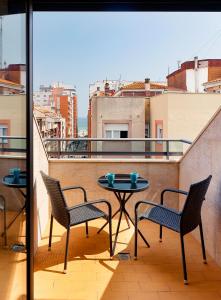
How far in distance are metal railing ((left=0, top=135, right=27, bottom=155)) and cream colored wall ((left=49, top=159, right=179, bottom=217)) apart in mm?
1942

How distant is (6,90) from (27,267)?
1.06 metres

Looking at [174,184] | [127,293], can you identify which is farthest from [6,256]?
[174,184]

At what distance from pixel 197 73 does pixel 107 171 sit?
9245 millimetres

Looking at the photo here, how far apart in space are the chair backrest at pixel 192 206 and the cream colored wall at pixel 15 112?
129cm

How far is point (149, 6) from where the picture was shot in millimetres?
1926

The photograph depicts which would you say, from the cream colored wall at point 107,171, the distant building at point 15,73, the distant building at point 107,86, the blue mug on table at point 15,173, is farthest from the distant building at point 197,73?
the blue mug on table at point 15,173

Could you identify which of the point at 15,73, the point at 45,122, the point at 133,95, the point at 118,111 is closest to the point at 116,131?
the point at 118,111

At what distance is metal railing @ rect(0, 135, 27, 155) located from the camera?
4.19ft

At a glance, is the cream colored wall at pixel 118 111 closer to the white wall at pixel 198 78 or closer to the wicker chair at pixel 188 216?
the white wall at pixel 198 78

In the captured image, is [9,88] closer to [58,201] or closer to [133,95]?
[58,201]

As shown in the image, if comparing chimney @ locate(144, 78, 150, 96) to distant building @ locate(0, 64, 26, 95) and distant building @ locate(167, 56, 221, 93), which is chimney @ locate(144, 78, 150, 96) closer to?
distant building @ locate(167, 56, 221, 93)

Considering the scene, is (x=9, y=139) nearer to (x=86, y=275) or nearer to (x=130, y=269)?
(x=86, y=275)

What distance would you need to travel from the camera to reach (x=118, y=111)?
39.0ft

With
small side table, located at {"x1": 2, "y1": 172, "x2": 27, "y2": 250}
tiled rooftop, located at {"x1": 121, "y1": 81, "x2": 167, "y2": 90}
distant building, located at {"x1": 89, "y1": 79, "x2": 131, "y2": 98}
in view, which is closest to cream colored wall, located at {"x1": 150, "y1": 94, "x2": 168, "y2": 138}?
tiled rooftop, located at {"x1": 121, "y1": 81, "x2": 167, "y2": 90}
